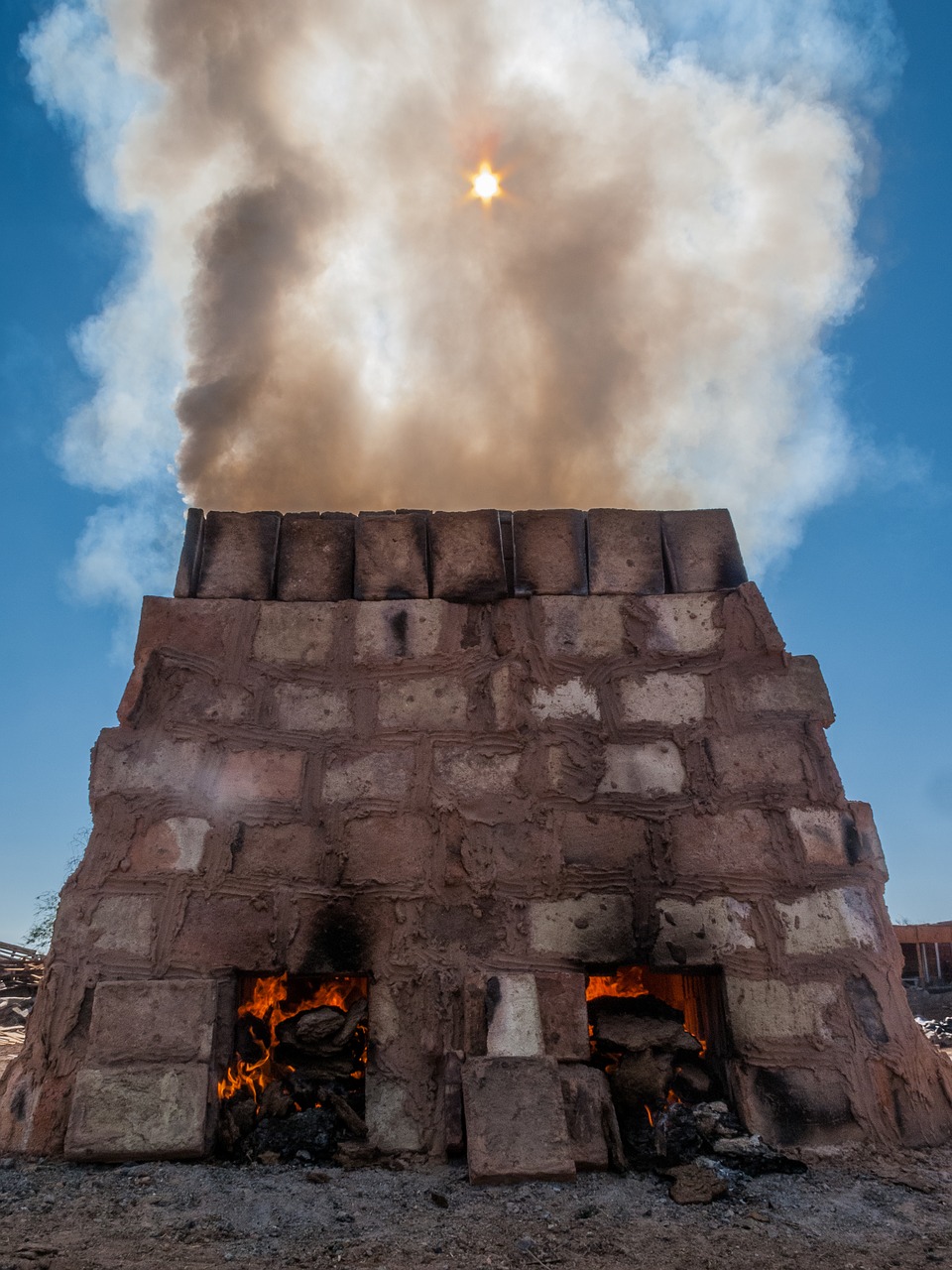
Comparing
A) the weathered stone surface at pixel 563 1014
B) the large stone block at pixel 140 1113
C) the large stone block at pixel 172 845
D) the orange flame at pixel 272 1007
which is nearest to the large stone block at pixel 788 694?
the weathered stone surface at pixel 563 1014

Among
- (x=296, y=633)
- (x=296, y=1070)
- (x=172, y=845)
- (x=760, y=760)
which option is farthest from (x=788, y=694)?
(x=172, y=845)

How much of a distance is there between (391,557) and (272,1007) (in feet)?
6.55

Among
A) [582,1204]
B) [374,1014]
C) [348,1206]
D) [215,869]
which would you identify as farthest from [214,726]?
[582,1204]

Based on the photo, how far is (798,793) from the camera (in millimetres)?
3328

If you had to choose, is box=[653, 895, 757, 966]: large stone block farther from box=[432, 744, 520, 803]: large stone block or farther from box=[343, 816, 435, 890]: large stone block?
box=[343, 816, 435, 890]: large stone block

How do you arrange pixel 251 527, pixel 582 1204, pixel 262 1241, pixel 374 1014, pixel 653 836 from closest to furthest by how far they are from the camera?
pixel 262 1241 → pixel 582 1204 → pixel 374 1014 → pixel 653 836 → pixel 251 527

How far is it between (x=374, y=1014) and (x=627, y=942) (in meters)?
1.00

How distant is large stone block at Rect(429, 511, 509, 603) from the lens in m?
3.73

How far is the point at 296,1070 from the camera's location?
9.88ft

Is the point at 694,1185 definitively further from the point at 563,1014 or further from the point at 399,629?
the point at 399,629

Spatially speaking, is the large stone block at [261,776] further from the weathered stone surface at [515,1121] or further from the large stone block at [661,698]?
the large stone block at [661,698]

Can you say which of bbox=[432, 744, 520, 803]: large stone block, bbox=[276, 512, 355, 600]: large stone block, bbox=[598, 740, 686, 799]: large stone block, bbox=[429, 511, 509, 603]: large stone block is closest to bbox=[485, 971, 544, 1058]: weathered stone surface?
bbox=[432, 744, 520, 803]: large stone block

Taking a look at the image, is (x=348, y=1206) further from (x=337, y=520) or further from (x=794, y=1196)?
(x=337, y=520)

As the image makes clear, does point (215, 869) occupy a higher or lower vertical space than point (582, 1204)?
higher
